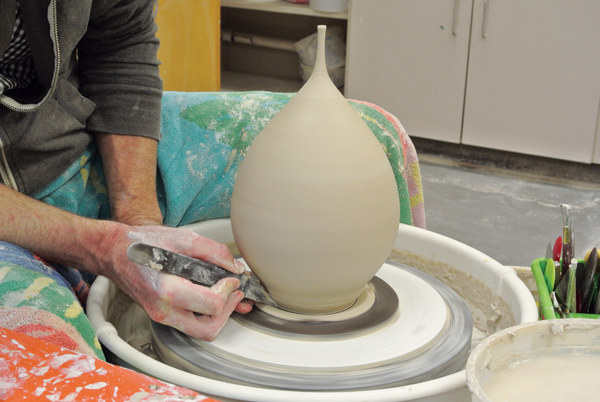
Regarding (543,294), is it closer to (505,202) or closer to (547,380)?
(547,380)

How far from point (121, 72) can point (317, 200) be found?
0.57 m

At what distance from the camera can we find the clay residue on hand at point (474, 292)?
1014mm

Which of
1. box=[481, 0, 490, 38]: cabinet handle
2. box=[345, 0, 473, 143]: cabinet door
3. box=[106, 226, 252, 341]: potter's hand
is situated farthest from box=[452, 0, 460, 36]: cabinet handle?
box=[106, 226, 252, 341]: potter's hand

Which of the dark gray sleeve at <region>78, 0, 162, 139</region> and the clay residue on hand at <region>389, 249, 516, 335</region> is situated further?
the dark gray sleeve at <region>78, 0, 162, 139</region>

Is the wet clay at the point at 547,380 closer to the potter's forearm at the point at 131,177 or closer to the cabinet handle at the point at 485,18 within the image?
the potter's forearm at the point at 131,177

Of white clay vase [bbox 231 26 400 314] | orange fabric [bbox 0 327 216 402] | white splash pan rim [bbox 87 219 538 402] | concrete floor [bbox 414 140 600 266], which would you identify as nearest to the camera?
orange fabric [bbox 0 327 216 402]

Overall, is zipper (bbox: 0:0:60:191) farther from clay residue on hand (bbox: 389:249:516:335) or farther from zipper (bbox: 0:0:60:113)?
clay residue on hand (bbox: 389:249:516:335)

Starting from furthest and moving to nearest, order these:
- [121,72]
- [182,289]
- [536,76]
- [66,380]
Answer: [536,76]
[121,72]
[182,289]
[66,380]

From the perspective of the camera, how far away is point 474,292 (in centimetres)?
A: 109

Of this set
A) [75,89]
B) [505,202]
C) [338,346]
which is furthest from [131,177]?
[505,202]

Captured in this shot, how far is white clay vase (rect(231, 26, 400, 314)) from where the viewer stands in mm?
818

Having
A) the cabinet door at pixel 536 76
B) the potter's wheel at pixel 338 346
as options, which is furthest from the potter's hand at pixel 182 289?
the cabinet door at pixel 536 76

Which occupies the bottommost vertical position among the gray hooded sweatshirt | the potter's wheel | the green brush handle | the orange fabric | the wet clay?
the potter's wheel

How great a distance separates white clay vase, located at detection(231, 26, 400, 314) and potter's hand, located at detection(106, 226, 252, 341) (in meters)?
0.06
